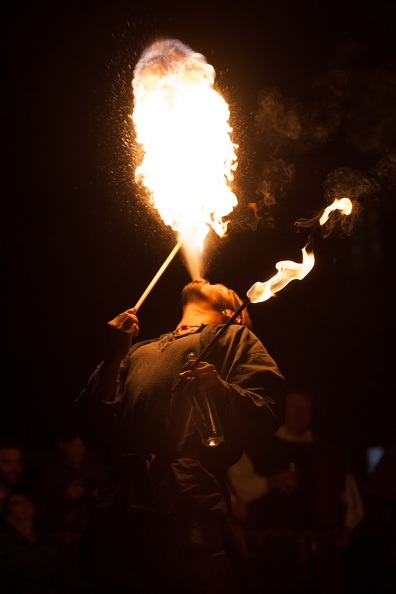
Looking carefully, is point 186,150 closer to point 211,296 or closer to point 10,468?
point 211,296

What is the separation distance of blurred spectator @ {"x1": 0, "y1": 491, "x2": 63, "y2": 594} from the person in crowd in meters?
1.12

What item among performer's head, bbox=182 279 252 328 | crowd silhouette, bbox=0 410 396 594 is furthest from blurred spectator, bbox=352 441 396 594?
performer's head, bbox=182 279 252 328

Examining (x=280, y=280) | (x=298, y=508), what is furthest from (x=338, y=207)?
(x=298, y=508)

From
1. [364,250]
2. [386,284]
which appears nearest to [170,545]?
[386,284]

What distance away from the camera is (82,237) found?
5348 millimetres

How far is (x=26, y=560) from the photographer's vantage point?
11.5 feet

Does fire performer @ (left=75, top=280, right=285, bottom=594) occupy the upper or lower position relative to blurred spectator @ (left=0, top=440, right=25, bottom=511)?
upper

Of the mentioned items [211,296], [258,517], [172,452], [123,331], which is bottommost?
[258,517]

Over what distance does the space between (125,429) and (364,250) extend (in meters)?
8.15

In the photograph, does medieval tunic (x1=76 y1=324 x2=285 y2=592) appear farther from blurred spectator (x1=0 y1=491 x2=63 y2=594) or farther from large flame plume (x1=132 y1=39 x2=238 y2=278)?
blurred spectator (x1=0 y1=491 x2=63 y2=594)

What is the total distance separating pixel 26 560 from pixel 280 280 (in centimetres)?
225

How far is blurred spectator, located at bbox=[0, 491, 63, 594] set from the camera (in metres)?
3.40

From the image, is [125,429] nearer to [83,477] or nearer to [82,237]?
[83,477]

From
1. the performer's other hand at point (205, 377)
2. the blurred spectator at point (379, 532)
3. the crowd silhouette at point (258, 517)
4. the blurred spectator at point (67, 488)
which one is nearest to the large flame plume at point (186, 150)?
the performer's other hand at point (205, 377)
